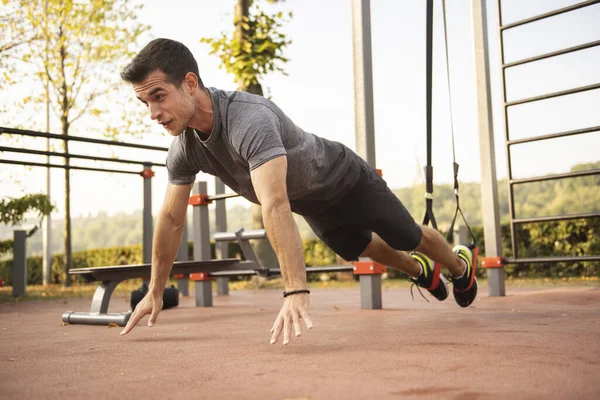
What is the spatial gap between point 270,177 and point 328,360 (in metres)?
0.54

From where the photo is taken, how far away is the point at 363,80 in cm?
359

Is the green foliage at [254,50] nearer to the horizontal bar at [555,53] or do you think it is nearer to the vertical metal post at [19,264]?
the vertical metal post at [19,264]

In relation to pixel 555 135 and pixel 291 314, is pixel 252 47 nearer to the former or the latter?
pixel 555 135

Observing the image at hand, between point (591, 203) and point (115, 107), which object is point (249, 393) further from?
point (115, 107)

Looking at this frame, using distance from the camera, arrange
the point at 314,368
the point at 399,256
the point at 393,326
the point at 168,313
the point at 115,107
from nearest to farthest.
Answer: the point at 314,368, the point at 393,326, the point at 399,256, the point at 168,313, the point at 115,107

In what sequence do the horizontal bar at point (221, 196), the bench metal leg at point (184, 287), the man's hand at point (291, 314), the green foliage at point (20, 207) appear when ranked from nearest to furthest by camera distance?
the man's hand at point (291, 314), the horizontal bar at point (221, 196), the bench metal leg at point (184, 287), the green foliage at point (20, 207)

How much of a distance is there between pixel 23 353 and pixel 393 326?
1.34 m

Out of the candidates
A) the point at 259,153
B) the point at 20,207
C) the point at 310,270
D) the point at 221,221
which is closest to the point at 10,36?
the point at 20,207

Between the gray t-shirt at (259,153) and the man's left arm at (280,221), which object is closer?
the man's left arm at (280,221)

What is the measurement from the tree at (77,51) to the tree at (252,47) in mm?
3765

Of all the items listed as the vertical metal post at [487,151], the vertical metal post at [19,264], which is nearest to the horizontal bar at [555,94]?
the vertical metal post at [487,151]

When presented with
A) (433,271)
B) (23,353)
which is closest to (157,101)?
(23,353)

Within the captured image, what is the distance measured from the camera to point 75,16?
10.6 m

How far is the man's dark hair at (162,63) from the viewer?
1955mm
